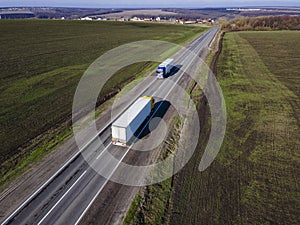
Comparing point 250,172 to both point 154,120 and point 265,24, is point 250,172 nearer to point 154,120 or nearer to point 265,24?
point 154,120

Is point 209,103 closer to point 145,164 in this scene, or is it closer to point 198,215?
point 145,164

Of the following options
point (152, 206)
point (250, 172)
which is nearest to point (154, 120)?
point (250, 172)

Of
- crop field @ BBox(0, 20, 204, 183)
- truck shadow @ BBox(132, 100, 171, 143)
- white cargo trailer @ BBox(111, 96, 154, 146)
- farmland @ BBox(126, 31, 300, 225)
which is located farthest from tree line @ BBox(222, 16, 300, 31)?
white cargo trailer @ BBox(111, 96, 154, 146)

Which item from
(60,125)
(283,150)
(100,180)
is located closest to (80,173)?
(100,180)

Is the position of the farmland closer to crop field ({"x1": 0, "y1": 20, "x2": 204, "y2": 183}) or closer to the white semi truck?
the white semi truck

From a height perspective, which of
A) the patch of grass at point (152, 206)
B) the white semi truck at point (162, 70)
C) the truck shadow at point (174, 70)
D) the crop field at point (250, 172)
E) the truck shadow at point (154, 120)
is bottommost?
the patch of grass at point (152, 206)

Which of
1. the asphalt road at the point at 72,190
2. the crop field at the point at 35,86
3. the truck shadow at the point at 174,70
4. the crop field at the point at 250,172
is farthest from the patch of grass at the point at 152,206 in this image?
the truck shadow at the point at 174,70

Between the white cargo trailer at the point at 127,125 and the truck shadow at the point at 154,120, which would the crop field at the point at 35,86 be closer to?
the white cargo trailer at the point at 127,125
